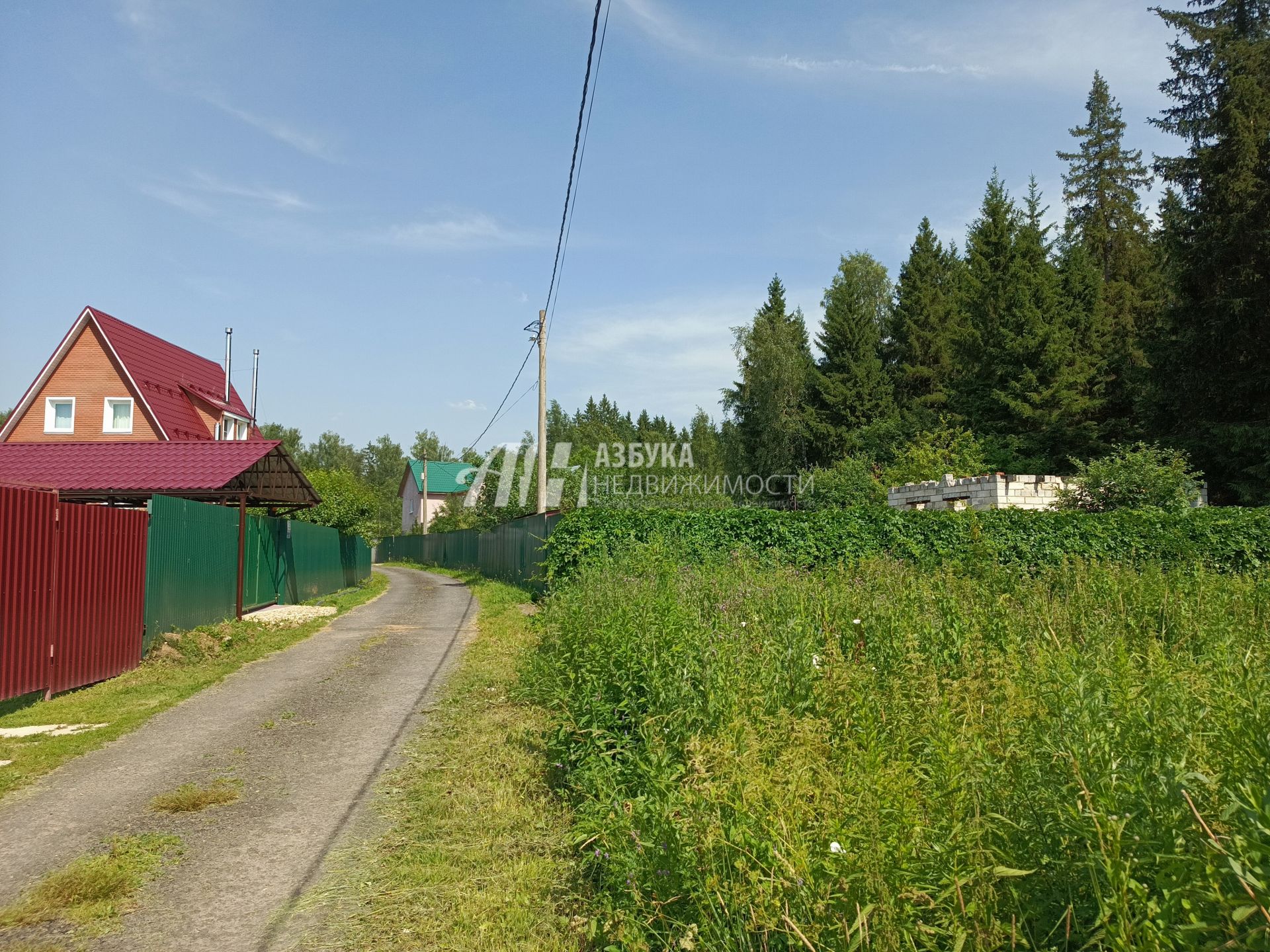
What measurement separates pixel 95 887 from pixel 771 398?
42207 millimetres

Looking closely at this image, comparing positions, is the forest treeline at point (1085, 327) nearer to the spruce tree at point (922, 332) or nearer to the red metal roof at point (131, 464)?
the spruce tree at point (922, 332)

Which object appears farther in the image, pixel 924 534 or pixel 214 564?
pixel 924 534

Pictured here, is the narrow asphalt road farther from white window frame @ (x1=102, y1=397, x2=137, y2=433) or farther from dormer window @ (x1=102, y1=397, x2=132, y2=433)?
dormer window @ (x1=102, y1=397, x2=132, y2=433)

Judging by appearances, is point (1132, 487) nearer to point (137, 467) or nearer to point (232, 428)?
point (137, 467)

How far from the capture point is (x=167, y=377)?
29.0 metres

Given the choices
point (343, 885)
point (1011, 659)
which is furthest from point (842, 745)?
point (343, 885)

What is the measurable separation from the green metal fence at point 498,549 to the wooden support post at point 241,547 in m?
5.39

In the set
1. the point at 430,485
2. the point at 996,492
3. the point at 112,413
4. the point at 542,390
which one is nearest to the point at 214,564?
the point at 542,390

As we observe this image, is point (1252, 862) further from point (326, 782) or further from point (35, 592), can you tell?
point (35, 592)

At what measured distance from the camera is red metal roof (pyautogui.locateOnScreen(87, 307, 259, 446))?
2666 cm

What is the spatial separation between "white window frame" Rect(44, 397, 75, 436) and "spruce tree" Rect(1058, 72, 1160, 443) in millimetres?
36299

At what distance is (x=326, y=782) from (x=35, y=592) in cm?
435

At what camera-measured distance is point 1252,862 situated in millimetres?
1812

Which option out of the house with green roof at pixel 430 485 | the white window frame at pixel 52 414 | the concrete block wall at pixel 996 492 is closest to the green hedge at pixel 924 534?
the concrete block wall at pixel 996 492
